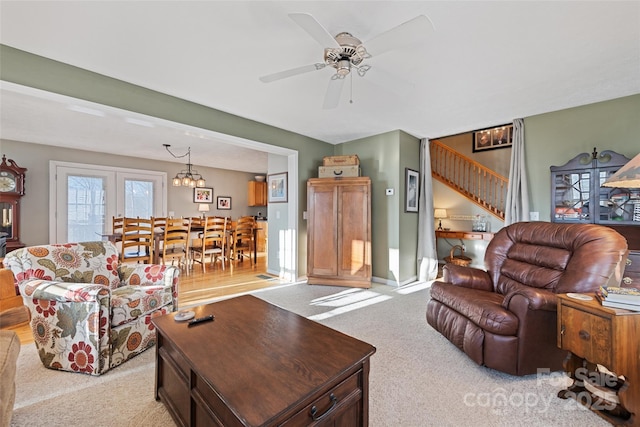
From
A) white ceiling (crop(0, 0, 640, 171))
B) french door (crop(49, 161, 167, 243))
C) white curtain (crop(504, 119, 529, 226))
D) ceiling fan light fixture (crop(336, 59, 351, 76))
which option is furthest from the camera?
french door (crop(49, 161, 167, 243))

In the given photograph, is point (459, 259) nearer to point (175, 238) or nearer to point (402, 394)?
point (402, 394)

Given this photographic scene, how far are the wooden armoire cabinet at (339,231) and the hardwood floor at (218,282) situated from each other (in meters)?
0.78

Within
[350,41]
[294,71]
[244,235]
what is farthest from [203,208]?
[350,41]

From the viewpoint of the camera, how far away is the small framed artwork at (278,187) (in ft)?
15.4

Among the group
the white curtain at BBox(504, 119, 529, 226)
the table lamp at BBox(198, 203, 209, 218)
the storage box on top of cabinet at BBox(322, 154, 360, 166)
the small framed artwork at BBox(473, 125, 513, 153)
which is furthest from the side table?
the table lamp at BBox(198, 203, 209, 218)

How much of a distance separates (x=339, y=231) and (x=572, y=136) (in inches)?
123

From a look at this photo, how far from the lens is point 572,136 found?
10.7 feet

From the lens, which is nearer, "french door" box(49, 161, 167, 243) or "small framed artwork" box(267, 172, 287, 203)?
"small framed artwork" box(267, 172, 287, 203)

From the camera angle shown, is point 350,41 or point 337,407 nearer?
point 337,407

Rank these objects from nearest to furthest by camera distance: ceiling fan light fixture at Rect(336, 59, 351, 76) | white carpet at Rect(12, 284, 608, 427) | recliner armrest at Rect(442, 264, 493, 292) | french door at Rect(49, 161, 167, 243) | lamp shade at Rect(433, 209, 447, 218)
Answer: white carpet at Rect(12, 284, 608, 427), ceiling fan light fixture at Rect(336, 59, 351, 76), recliner armrest at Rect(442, 264, 493, 292), french door at Rect(49, 161, 167, 243), lamp shade at Rect(433, 209, 447, 218)

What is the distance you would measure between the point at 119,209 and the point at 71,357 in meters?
4.58

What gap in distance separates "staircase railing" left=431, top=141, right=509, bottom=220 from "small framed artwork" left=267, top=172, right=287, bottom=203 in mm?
3309

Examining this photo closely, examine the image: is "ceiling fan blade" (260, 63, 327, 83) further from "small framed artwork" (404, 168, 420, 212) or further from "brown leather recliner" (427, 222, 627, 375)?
"small framed artwork" (404, 168, 420, 212)

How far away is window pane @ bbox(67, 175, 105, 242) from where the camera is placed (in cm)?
507
